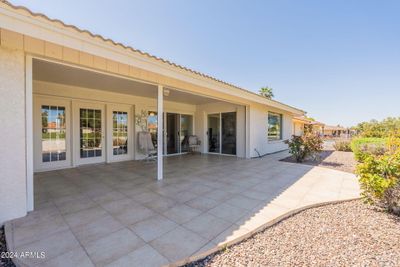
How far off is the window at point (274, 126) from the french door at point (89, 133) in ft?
27.5

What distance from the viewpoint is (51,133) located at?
211 inches

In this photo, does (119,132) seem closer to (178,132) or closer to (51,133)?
(51,133)

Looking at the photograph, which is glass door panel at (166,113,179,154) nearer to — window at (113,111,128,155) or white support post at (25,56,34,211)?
window at (113,111,128,155)

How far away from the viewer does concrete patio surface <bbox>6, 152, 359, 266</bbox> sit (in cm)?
A: 178

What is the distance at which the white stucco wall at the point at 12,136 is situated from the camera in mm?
2334

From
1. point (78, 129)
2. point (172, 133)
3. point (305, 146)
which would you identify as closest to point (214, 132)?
point (172, 133)

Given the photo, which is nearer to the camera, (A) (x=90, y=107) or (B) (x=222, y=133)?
(A) (x=90, y=107)

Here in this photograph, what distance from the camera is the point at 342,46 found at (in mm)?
7469

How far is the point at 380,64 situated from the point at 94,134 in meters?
14.1

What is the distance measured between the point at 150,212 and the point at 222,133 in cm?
642

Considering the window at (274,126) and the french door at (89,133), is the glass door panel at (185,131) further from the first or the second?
the window at (274,126)

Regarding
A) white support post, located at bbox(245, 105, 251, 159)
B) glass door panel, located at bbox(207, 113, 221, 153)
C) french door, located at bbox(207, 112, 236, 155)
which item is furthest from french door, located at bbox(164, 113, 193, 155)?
white support post, located at bbox(245, 105, 251, 159)

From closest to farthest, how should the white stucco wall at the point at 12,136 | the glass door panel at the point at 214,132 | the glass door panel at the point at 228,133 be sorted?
the white stucco wall at the point at 12,136, the glass door panel at the point at 228,133, the glass door panel at the point at 214,132

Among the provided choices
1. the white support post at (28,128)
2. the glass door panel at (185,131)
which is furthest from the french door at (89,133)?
the glass door panel at (185,131)
